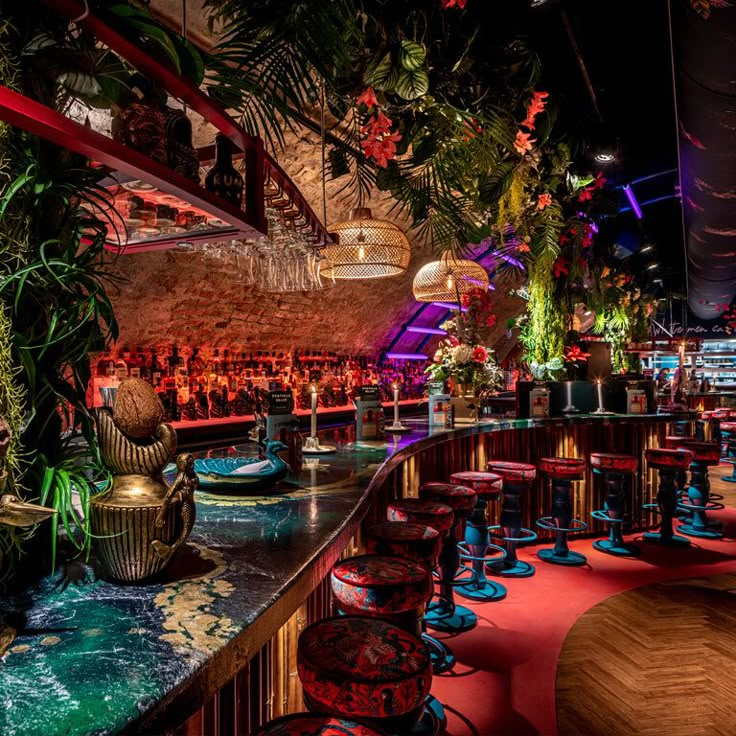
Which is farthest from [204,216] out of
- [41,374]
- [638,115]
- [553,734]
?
[638,115]

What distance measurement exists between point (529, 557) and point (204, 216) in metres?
3.76

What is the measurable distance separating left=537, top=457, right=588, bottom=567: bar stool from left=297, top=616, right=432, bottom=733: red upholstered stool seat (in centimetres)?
308

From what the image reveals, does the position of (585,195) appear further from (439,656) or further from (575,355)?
(439,656)

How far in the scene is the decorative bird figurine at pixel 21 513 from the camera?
0.70 meters

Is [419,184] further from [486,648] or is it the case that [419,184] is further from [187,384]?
[187,384]

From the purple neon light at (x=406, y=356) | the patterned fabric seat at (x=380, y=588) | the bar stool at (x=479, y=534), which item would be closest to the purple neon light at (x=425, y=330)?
the purple neon light at (x=406, y=356)

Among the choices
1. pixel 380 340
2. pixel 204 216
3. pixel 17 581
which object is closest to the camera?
pixel 17 581

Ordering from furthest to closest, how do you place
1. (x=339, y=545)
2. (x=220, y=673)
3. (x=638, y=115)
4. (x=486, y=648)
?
1. (x=638, y=115)
2. (x=486, y=648)
3. (x=339, y=545)
4. (x=220, y=673)

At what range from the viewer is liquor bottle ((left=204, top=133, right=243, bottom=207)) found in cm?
149

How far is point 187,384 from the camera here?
18.8ft

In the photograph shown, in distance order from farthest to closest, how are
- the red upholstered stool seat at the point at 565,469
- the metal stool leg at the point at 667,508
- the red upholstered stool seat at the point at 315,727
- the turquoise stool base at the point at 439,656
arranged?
the metal stool leg at the point at 667,508, the red upholstered stool seat at the point at 565,469, the turquoise stool base at the point at 439,656, the red upholstered stool seat at the point at 315,727

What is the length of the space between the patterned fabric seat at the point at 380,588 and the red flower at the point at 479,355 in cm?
297

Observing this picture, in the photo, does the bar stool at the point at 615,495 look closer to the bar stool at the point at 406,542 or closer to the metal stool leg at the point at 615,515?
the metal stool leg at the point at 615,515

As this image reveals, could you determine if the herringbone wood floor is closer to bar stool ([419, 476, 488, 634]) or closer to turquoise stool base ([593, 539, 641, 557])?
bar stool ([419, 476, 488, 634])
